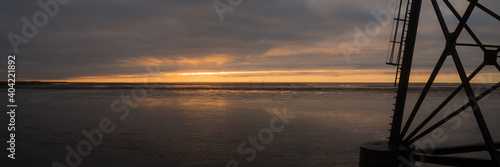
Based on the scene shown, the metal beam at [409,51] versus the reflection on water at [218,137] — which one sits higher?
the metal beam at [409,51]

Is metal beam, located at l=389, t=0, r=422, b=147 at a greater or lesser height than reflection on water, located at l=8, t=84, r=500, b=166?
greater

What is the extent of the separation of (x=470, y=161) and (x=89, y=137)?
11100 mm

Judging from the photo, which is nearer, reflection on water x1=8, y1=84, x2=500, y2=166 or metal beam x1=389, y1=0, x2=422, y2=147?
metal beam x1=389, y1=0, x2=422, y2=147

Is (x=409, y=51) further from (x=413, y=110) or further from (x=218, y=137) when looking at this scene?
(x=218, y=137)

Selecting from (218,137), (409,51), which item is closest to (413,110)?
(409,51)

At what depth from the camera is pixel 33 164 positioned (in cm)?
838

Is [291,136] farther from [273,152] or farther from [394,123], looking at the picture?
[394,123]

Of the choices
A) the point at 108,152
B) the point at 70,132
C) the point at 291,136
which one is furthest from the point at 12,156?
the point at 291,136

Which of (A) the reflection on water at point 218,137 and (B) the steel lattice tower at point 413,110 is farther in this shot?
(A) the reflection on water at point 218,137

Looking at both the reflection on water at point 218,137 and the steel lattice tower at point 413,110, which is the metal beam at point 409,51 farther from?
the reflection on water at point 218,137

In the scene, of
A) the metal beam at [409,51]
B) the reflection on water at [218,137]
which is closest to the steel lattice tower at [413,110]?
the metal beam at [409,51]

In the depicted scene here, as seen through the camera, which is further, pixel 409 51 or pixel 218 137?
pixel 218 137

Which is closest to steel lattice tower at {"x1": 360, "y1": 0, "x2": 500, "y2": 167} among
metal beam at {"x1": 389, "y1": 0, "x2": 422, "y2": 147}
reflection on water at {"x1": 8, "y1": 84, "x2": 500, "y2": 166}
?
metal beam at {"x1": 389, "y1": 0, "x2": 422, "y2": 147}

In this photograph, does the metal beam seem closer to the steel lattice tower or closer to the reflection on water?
the steel lattice tower
